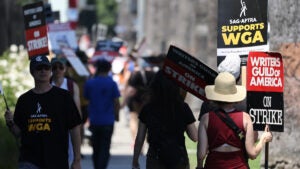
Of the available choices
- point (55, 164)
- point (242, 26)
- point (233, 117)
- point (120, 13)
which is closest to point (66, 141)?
point (55, 164)

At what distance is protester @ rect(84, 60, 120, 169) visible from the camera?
1520 cm

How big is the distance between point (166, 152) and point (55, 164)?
3.33 ft

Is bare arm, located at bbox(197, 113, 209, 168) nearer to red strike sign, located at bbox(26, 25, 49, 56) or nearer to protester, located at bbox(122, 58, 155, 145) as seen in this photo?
red strike sign, located at bbox(26, 25, 49, 56)

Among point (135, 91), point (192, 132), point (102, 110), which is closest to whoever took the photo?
point (192, 132)

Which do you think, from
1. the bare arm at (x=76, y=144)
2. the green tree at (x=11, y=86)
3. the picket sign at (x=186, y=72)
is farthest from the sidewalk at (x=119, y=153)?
the bare arm at (x=76, y=144)

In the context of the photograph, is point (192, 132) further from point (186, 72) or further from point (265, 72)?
point (265, 72)

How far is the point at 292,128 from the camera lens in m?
13.6

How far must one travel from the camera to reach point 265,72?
10000 millimetres

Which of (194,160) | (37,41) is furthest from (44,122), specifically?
(194,160)

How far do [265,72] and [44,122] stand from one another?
208 cm

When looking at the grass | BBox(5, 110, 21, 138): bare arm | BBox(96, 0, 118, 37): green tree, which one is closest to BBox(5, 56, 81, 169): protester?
BBox(5, 110, 21, 138): bare arm

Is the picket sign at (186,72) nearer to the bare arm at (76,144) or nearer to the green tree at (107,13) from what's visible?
the bare arm at (76,144)

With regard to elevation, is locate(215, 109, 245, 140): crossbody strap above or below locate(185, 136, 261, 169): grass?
above

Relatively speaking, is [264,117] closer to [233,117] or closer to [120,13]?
[233,117]
